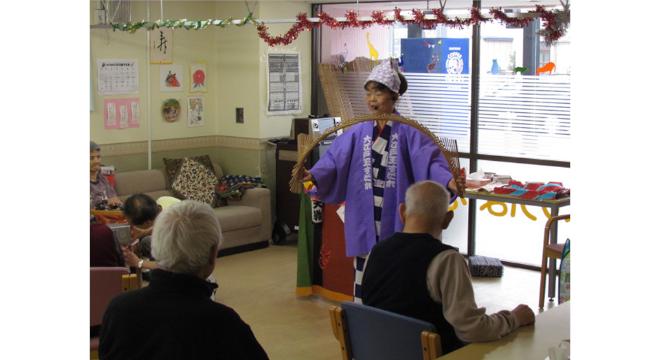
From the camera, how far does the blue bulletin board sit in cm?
720

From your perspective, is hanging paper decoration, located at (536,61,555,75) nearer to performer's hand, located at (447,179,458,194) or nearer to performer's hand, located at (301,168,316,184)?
performer's hand, located at (301,168,316,184)

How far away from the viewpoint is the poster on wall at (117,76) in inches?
290

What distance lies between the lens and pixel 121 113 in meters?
7.55

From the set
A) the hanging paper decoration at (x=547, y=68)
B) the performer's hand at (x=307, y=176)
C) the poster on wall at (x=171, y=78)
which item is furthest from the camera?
the poster on wall at (x=171, y=78)

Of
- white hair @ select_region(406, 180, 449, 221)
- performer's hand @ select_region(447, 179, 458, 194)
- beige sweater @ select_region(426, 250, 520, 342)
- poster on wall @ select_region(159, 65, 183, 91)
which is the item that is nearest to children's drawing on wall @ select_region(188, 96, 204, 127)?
poster on wall @ select_region(159, 65, 183, 91)

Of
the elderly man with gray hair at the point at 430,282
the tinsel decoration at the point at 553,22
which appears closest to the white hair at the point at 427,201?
the elderly man with gray hair at the point at 430,282

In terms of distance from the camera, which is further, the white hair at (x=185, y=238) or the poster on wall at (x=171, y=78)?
the poster on wall at (x=171, y=78)

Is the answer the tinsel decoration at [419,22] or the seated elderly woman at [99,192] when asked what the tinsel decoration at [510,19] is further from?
the seated elderly woman at [99,192]

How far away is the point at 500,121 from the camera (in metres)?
7.09

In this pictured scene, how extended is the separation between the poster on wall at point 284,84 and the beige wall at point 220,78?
6cm

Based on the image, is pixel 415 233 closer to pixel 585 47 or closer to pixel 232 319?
pixel 232 319

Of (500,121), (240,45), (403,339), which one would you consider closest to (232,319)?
(403,339)

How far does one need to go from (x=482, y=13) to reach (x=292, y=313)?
2.56 metres

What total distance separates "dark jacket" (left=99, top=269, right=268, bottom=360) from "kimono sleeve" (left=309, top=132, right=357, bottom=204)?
2.36m
